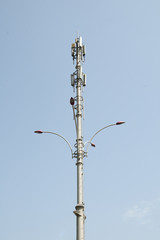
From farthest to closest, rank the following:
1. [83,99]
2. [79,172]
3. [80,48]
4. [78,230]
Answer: [80,48]
[83,99]
[79,172]
[78,230]

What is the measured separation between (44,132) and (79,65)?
339cm

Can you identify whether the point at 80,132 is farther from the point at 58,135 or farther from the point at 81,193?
the point at 81,193

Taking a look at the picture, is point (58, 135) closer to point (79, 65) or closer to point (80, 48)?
point (79, 65)

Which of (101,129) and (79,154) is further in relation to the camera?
(101,129)

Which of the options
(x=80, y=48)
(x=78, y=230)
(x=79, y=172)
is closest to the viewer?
(x=78, y=230)

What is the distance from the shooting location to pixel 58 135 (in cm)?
1270

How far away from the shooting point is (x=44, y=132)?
12945 mm

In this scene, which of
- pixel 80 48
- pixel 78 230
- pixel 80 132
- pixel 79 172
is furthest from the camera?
pixel 80 48

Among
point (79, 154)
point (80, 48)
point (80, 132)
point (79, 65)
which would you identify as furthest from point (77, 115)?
point (80, 48)

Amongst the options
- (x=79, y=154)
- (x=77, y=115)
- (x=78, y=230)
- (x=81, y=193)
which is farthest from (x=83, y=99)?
(x=78, y=230)

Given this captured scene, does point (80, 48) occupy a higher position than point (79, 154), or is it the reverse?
point (80, 48)

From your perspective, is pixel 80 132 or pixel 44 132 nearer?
pixel 80 132

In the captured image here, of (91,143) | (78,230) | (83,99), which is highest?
(83,99)

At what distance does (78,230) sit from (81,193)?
48.3 inches
